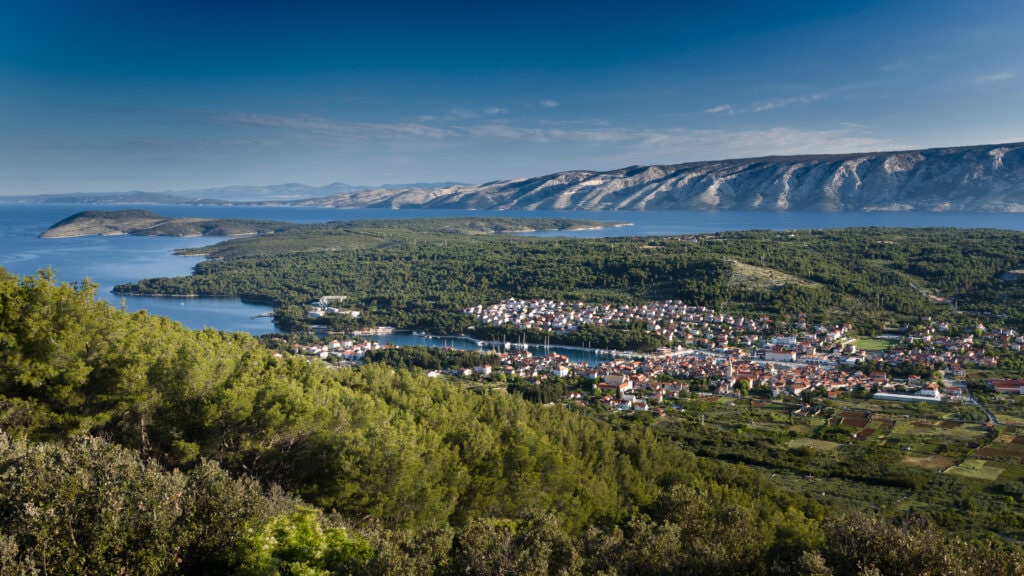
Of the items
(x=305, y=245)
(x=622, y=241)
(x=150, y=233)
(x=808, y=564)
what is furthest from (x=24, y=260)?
(x=808, y=564)

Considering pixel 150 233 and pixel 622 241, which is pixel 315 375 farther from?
pixel 150 233

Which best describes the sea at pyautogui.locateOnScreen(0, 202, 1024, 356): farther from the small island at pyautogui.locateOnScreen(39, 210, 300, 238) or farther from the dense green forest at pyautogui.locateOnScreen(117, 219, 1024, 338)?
the small island at pyautogui.locateOnScreen(39, 210, 300, 238)

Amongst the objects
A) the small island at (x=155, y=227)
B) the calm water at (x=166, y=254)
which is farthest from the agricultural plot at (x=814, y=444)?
the small island at (x=155, y=227)

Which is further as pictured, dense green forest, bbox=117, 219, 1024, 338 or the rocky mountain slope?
the rocky mountain slope

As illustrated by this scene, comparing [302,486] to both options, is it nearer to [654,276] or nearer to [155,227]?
[654,276]

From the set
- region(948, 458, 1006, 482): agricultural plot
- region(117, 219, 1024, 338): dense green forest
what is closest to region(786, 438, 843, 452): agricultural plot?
region(948, 458, 1006, 482): agricultural plot

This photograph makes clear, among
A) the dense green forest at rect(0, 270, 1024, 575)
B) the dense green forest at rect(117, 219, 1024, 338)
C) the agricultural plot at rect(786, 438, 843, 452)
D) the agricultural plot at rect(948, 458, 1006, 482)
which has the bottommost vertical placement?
the agricultural plot at rect(786, 438, 843, 452)
